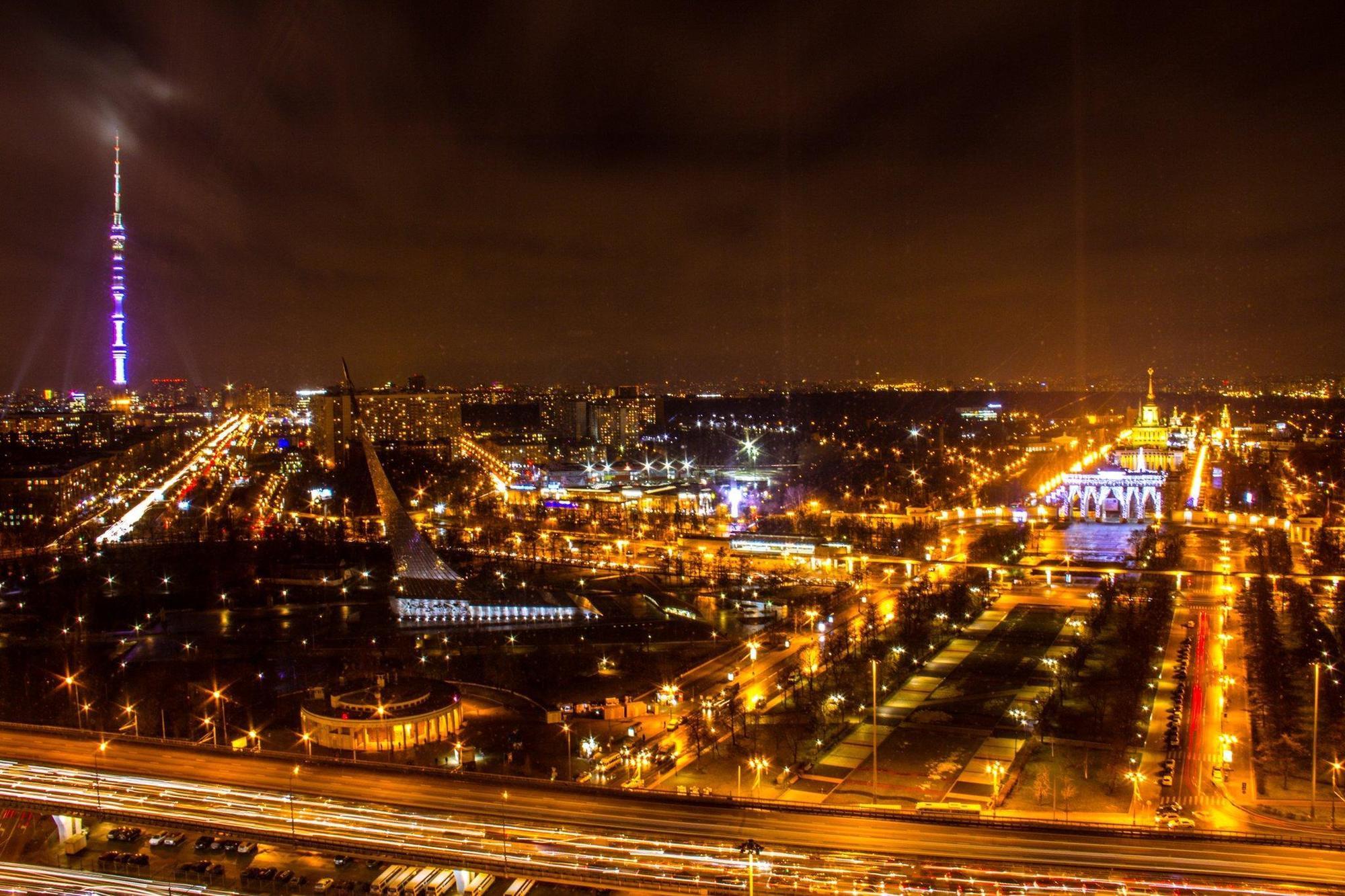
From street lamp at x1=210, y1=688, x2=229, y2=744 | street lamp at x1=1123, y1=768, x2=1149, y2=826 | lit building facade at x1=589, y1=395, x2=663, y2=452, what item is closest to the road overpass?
street lamp at x1=1123, y1=768, x2=1149, y2=826

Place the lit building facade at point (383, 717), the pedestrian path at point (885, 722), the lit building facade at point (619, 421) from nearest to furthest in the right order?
1. the pedestrian path at point (885, 722)
2. the lit building facade at point (383, 717)
3. the lit building facade at point (619, 421)

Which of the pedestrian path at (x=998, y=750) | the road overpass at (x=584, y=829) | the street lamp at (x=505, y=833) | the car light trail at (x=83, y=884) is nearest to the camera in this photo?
the road overpass at (x=584, y=829)

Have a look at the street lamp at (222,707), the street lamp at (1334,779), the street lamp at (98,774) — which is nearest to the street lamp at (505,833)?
the street lamp at (98,774)

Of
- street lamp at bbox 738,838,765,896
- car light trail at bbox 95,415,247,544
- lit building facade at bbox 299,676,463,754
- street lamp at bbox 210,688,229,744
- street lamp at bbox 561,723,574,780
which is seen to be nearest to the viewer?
street lamp at bbox 738,838,765,896

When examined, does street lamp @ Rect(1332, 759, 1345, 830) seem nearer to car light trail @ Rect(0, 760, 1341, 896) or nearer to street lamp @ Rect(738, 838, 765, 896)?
car light trail @ Rect(0, 760, 1341, 896)

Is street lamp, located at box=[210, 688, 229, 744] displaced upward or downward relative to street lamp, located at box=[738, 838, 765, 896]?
downward

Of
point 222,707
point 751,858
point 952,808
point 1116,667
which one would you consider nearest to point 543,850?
point 751,858

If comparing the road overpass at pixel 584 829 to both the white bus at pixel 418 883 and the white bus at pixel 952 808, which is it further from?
the white bus at pixel 952 808

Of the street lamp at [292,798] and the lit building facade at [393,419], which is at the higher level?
the lit building facade at [393,419]
